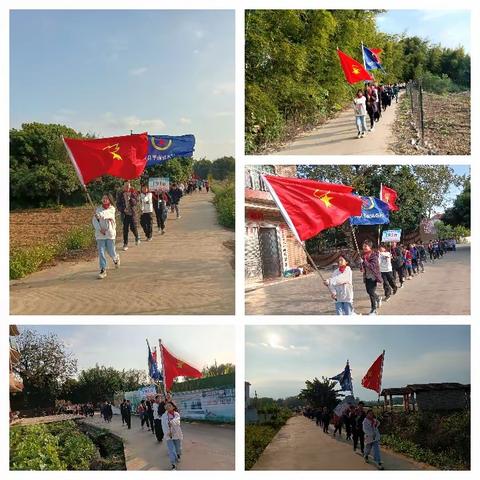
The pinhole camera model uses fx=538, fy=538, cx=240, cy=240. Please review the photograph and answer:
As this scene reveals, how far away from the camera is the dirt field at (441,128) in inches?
225

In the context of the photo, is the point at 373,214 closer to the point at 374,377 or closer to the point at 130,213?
the point at 374,377

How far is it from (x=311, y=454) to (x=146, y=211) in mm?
3522

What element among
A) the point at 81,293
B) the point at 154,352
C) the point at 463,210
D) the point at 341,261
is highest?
the point at 463,210

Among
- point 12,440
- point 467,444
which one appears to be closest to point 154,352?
point 12,440

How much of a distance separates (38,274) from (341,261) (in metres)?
3.53

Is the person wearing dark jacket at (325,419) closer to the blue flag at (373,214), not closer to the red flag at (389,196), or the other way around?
the blue flag at (373,214)

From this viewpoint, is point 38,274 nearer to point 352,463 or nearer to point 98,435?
point 98,435

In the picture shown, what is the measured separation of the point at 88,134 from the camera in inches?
257

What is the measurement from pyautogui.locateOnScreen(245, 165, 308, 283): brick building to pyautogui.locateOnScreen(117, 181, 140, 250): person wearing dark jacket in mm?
1689

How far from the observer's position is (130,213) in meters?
6.71

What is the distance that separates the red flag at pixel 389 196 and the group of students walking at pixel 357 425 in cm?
215

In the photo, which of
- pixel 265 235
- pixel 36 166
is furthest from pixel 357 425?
pixel 36 166

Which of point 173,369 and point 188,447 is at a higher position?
point 173,369

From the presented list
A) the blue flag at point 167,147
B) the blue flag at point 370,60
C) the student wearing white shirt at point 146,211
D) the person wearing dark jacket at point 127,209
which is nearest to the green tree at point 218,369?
the person wearing dark jacket at point 127,209
